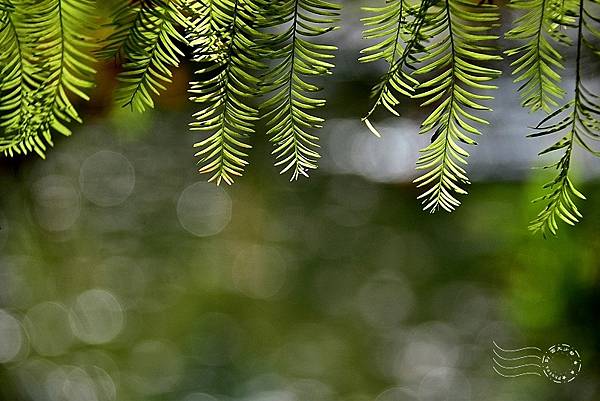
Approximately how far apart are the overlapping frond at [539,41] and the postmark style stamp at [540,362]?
0.81 m

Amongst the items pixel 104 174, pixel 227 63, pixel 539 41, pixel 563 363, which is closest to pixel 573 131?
pixel 539 41

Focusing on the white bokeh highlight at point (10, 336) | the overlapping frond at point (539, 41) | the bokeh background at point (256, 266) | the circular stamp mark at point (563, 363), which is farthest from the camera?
the white bokeh highlight at point (10, 336)

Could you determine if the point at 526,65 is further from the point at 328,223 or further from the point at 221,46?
the point at 328,223

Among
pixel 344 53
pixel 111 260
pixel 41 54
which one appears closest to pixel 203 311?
pixel 111 260

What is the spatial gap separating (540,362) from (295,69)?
102 centimetres

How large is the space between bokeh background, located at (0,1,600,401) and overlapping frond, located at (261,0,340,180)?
1.18 m

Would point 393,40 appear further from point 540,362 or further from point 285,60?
point 540,362

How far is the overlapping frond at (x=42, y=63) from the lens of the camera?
30 cm

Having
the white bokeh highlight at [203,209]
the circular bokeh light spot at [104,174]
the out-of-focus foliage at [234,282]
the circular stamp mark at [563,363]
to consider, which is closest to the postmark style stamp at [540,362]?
the circular stamp mark at [563,363]

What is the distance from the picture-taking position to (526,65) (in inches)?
10.9

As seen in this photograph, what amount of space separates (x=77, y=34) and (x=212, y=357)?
55.0 inches

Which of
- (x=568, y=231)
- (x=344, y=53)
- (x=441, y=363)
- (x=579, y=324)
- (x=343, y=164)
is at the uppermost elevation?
(x=344, y=53)

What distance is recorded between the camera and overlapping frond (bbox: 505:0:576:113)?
0.87ft

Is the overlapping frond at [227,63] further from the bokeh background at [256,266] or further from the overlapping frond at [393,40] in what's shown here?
the bokeh background at [256,266]
